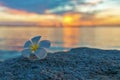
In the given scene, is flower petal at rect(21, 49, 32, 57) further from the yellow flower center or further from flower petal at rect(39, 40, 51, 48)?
flower petal at rect(39, 40, 51, 48)

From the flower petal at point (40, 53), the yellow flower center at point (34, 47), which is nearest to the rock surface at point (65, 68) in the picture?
the flower petal at point (40, 53)

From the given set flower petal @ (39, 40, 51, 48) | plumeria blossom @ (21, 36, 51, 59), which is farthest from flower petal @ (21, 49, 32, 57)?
flower petal @ (39, 40, 51, 48)

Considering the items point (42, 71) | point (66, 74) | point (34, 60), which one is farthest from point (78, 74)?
point (34, 60)

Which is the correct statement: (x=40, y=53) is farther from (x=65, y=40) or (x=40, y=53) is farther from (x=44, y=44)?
(x=65, y=40)

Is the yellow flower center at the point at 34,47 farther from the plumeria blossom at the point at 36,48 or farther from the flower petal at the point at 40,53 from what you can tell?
the flower petal at the point at 40,53

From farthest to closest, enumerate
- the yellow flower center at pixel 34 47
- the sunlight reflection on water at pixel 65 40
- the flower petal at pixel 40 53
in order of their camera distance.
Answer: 1. the sunlight reflection on water at pixel 65 40
2. the yellow flower center at pixel 34 47
3. the flower petal at pixel 40 53

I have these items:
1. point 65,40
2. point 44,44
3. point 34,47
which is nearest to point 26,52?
point 34,47
